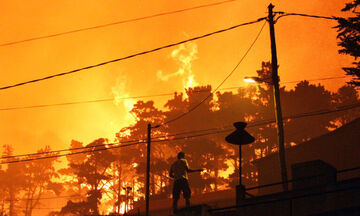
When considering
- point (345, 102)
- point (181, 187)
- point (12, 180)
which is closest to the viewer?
point (181, 187)

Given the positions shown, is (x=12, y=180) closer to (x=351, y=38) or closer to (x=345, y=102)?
(x=345, y=102)

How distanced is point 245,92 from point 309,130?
13.8 metres

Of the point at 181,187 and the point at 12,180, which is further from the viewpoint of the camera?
the point at 12,180

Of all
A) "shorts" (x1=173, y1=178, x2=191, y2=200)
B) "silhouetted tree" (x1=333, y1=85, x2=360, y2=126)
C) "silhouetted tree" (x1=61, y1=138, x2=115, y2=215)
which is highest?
"silhouetted tree" (x1=333, y1=85, x2=360, y2=126)

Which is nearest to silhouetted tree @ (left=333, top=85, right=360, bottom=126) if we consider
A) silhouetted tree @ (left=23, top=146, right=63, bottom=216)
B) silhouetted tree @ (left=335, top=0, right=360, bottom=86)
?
silhouetted tree @ (left=335, top=0, right=360, bottom=86)

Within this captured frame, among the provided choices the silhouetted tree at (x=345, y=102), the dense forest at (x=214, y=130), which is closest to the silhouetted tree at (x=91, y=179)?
the dense forest at (x=214, y=130)

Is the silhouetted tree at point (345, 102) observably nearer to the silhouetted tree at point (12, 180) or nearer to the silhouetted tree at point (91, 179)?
the silhouetted tree at point (91, 179)

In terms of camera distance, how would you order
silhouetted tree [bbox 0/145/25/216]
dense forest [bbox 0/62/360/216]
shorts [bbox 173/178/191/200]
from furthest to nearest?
silhouetted tree [bbox 0/145/25/216] < dense forest [bbox 0/62/360/216] < shorts [bbox 173/178/191/200]

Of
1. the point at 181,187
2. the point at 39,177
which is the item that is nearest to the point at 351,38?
the point at 181,187

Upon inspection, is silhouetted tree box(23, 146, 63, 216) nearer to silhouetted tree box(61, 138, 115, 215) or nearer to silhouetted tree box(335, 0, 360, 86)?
silhouetted tree box(61, 138, 115, 215)

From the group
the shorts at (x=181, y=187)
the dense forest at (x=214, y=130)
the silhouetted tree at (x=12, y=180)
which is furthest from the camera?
the silhouetted tree at (x=12, y=180)

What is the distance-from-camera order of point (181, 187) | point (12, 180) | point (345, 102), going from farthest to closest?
point (12, 180), point (345, 102), point (181, 187)

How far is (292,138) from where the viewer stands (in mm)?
44594

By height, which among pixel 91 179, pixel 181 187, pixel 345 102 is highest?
pixel 345 102
